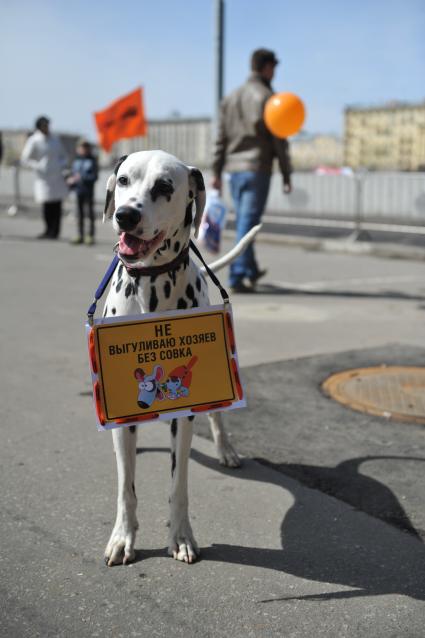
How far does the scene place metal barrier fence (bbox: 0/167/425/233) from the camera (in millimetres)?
17844

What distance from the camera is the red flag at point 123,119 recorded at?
1686 centimetres

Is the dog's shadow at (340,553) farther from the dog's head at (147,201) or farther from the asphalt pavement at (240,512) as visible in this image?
the dog's head at (147,201)

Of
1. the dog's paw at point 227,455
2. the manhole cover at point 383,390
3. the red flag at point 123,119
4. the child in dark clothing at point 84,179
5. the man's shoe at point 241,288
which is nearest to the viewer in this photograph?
the dog's paw at point 227,455

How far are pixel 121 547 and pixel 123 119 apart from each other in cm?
1523

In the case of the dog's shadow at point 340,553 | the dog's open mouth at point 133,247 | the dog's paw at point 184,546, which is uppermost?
the dog's open mouth at point 133,247

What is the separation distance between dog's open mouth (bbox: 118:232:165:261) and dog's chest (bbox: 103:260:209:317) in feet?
0.72

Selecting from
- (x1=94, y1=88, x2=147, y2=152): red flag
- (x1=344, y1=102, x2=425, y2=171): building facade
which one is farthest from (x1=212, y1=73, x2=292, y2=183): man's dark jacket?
(x1=344, y1=102, x2=425, y2=171): building facade

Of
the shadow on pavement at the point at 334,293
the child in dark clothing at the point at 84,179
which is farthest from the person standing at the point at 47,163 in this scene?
the shadow on pavement at the point at 334,293

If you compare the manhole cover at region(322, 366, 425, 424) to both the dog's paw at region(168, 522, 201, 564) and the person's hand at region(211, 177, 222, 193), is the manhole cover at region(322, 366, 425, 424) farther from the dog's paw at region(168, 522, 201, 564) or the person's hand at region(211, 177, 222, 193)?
the person's hand at region(211, 177, 222, 193)

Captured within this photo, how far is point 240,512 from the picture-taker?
11.1 ft

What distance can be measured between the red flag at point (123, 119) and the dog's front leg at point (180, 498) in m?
14.5

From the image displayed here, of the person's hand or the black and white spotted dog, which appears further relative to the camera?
the person's hand

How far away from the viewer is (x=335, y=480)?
374cm

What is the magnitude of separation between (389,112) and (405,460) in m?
186
